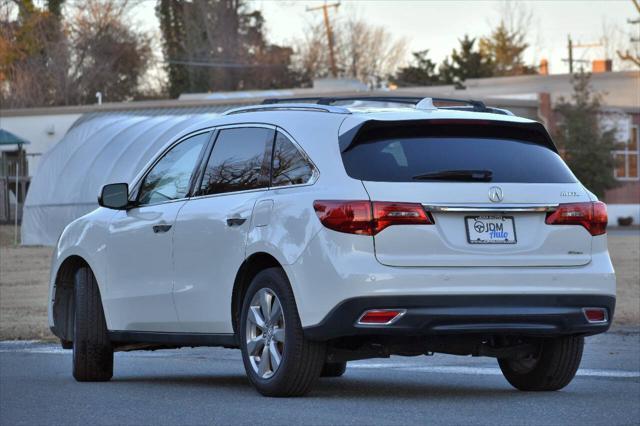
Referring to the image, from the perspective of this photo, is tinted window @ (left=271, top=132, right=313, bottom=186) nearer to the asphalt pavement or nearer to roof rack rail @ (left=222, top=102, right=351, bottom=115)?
roof rack rail @ (left=222, top=102, right=351, bottom=115)

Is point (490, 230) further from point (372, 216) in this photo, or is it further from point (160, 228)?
point (160, 228)

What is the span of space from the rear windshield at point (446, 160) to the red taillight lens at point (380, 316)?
735 millimetres

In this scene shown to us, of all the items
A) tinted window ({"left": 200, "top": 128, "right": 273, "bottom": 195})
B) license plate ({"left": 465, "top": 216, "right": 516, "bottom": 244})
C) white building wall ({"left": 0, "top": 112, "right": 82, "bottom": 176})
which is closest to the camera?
license plate ({"left": 465, "top": 216, "right": 516, "bottom": 244})

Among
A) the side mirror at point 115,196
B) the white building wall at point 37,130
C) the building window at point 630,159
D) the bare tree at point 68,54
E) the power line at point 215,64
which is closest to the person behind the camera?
the side mirror at point 115,196

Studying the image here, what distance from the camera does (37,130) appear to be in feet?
159

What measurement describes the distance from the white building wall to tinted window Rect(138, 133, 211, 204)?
37.7m

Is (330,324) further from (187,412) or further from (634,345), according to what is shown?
(634,345)

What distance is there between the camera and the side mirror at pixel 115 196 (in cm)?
1067

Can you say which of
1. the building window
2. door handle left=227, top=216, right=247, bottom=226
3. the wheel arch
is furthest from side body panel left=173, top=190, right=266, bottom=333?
the building window

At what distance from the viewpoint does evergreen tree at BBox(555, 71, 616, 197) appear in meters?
52.4

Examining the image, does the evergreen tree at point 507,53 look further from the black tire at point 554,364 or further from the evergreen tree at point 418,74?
the black tire at point 554,364

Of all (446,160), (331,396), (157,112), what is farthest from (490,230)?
(157,112)

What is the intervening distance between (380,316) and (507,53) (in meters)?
103

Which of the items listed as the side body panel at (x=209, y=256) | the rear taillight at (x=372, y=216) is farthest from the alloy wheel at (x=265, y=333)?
the rear taillight at (x=372, y=216)
